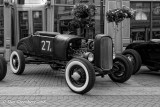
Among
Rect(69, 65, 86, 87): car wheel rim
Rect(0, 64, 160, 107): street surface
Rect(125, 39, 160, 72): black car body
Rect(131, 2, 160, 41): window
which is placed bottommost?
Rect(0, 64, 160, 107): street surface

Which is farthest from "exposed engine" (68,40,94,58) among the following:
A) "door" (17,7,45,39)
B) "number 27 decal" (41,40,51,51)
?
"door" (17,7,45,39)

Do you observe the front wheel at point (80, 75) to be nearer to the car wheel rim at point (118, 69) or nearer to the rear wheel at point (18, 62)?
the car wheel rim at point (118, 69)

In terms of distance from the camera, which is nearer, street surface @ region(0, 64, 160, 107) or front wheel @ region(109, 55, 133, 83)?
street surface @ region(0, 64, 160, 107)

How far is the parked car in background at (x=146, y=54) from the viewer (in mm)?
8062

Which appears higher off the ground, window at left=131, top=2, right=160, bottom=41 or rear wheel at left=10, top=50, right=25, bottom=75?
window at left=131, top=2, right=160, bottom=41

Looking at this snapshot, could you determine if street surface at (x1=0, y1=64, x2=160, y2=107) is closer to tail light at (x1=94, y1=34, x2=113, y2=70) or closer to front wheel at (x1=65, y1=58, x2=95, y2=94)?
front wheel at (x1=65, y1=58, x2=95, y2=94)

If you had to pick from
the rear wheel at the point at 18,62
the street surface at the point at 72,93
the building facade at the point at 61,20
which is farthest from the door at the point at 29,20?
the street surface at the point at 72,93

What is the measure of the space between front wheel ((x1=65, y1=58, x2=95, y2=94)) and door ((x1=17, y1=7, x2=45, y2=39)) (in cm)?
767

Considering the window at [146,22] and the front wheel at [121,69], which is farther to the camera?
the window at [146,22]

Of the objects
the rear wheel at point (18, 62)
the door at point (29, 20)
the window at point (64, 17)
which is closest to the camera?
the rear wheel at point (18, 62)

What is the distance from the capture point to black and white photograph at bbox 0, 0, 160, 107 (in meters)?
5.52

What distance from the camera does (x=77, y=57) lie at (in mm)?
6059

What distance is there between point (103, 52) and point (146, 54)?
8.57 feet

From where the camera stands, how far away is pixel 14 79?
745 centimetres
